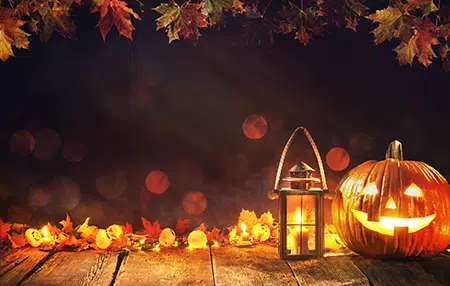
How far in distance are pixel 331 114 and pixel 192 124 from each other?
97 centimetres

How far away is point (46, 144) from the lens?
4.06 m

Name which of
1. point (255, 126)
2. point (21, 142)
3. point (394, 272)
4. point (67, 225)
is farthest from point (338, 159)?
point (21, 142)

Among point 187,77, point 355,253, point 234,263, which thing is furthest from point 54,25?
point 355,253

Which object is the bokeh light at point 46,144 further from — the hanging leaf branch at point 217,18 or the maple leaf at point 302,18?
the maple leaf at point 302,18

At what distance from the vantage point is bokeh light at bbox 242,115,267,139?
415 centimetres

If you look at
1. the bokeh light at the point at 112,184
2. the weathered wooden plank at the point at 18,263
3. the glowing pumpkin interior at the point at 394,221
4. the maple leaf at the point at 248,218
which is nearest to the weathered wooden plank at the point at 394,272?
the glowing pumpkin interior at the point at 394,221

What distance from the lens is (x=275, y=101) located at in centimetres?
415

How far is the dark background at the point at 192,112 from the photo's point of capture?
159 inches

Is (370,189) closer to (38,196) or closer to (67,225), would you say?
(67,225)

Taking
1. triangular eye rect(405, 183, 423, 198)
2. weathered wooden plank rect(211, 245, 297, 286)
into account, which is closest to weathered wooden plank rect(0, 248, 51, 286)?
weathered wooden plank rect(211, 245, 297, 286)

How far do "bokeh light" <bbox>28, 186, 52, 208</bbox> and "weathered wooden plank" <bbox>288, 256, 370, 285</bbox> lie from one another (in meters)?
1.75

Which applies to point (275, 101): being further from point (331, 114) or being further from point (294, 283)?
point (294, 283)

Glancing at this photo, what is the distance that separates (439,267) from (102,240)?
1.94 meters

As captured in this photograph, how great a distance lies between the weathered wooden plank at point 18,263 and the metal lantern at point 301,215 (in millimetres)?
1372
